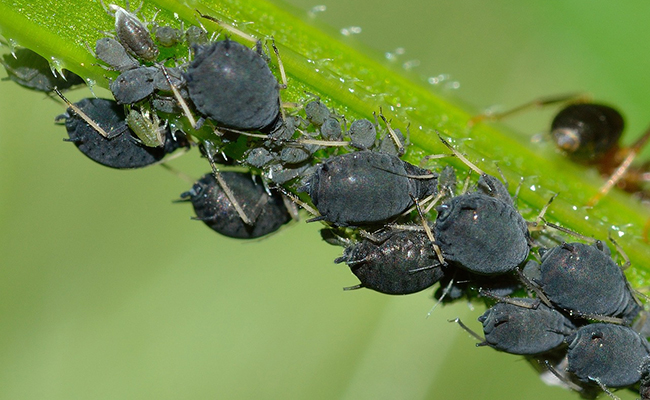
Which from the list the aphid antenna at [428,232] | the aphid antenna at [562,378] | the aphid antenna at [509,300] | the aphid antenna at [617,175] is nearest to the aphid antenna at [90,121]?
the aphid antenna at [428,232]

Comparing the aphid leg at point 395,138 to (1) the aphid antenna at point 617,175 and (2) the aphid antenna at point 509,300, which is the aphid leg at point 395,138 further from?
(1) the aphid antenna at point 617,175

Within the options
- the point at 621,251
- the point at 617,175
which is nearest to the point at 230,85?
the point at 621,251

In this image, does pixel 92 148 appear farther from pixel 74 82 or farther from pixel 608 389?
pixel 608 389

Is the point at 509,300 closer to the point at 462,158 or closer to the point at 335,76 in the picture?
the point at 462,158

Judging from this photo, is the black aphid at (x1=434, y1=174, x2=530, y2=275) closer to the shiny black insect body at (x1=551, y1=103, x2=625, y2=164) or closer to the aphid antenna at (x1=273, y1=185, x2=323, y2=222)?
the aphid antenna at (x1=273, y1=185, x2=323, y2=222)

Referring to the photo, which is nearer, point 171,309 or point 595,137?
point 171,309

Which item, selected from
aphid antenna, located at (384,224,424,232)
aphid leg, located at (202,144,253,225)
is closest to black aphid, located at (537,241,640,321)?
aphid antenna, located at (384,224,424,232)

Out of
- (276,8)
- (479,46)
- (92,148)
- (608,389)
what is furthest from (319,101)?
(479,46)
